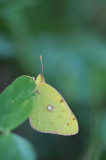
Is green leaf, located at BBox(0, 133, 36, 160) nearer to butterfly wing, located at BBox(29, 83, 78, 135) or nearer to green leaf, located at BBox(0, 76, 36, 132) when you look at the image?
green leaf, located at BBox(0, 76, 36, 132)

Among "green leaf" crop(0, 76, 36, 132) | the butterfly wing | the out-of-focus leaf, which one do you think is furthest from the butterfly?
the out-of-focus leaf

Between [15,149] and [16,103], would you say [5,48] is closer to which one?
[16,103]

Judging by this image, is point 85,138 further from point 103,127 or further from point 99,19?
point 99,19

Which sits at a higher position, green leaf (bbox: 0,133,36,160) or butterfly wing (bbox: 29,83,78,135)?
butterfly wing (bbox: 29,83,78,135)

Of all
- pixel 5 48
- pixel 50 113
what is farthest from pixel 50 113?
pixel 5 48

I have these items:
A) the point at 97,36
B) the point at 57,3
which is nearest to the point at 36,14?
the point at 57,3

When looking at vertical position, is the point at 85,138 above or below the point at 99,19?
below
